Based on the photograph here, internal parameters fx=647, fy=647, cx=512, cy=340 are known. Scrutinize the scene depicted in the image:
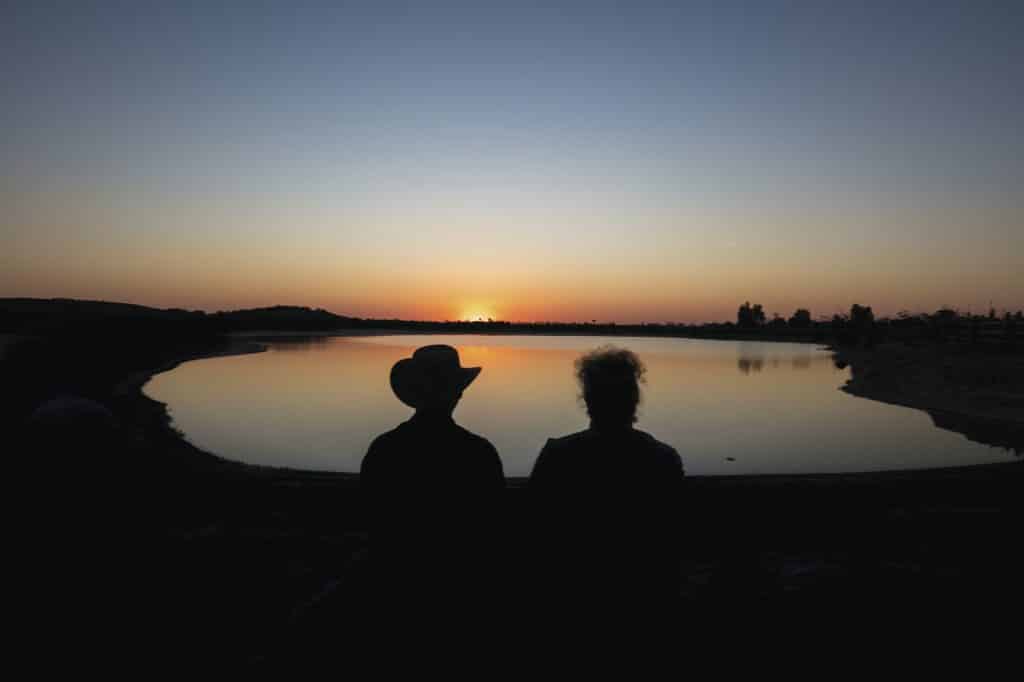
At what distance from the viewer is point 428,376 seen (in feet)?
9.84

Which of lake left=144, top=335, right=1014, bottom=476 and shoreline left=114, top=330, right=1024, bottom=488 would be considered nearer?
shoreline left=114, top=330, right=1024, bottom=488

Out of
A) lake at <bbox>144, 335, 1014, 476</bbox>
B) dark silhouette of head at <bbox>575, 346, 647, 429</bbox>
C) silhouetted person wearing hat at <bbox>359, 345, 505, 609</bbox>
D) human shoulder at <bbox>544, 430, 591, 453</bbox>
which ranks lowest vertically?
lake at <bbox>144, 335, 1014, 476</bbox>

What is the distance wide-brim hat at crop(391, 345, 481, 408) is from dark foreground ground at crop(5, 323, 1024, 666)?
0.70 meters

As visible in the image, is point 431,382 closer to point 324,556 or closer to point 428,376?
point 428,376

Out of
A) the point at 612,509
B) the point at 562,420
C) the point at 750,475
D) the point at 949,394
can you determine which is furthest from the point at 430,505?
the point at 949,394

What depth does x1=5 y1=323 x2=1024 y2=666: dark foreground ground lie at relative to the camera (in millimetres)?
3082

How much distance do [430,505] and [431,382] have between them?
0.56 m

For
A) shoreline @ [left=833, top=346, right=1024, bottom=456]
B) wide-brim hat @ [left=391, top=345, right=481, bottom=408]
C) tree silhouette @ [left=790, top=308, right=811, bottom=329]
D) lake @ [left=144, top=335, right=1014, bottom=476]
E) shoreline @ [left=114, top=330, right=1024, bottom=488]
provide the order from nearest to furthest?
wide-brim hat @ [left=391, top=345, right=481, bottom=408] → shoreline @ [left=114, top=330, right=1024, bottom=488] → lake @ [left=144, top=335, right=1014, bottom=476] → shoreline @ [left=833, top=346, right=1024, bottom=456] → tree silhouette @ [left=790, top=308, right=811, bottom=329]

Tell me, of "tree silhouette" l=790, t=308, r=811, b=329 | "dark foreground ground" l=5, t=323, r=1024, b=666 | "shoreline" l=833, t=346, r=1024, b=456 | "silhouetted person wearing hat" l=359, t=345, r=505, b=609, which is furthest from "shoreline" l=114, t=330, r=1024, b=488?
"tree silhouette" l=790, t=308, r=811, b=329

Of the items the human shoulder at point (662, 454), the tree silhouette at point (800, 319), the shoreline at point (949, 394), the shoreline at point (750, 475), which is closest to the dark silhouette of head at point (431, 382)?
the human shoulder at point (662, 454)

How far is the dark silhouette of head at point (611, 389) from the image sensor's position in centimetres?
295

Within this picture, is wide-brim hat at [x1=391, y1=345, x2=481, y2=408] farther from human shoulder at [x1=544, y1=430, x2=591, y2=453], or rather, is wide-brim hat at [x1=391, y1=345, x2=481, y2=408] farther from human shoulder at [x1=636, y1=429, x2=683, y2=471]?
human shoulder at [x1=636, y1=429, x2=683, y2=471]

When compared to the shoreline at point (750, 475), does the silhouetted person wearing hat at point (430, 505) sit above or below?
above

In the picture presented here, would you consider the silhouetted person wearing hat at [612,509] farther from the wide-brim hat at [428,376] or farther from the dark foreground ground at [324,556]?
the wide-brim hat at [428,376]
